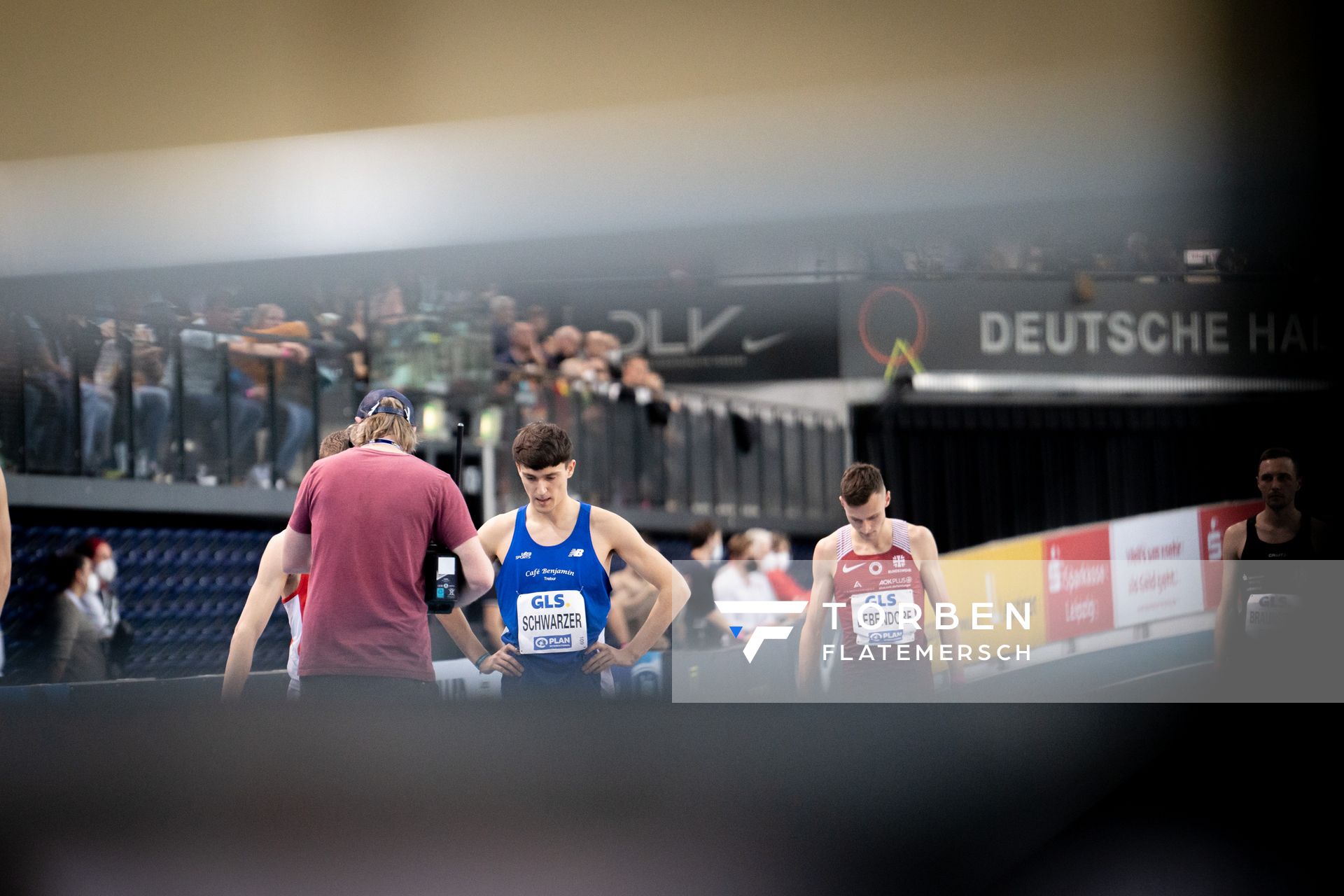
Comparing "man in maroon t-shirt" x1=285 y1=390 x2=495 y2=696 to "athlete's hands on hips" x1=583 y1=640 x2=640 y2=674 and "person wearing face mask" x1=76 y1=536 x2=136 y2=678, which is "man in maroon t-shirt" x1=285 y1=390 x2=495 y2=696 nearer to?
"athlete's hands on hips" x1=583 y1=640 x2=640 y2=674

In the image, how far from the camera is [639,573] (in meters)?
2.54

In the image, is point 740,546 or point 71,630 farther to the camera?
point 740,546

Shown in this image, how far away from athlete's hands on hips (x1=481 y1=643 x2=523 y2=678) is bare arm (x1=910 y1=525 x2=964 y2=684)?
72 cm

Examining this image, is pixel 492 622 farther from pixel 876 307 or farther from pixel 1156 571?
pixel 1156 571

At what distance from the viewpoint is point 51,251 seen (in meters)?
2.16

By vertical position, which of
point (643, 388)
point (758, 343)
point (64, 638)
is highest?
point (758, 343)

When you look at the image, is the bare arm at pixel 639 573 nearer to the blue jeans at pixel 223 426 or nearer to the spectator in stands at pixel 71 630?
the spectator in stands at pixel 71 630

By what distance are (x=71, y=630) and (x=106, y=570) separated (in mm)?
502

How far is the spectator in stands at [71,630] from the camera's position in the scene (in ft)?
16.2

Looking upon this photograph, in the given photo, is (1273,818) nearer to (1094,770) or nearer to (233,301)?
(1094,770)

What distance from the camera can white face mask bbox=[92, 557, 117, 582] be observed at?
541 cm

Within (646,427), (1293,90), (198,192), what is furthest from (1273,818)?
(646,427)

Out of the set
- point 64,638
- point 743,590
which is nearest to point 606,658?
point 743,590

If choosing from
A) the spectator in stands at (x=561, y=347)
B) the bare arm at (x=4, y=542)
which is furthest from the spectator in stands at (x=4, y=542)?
the spectator in stands at (x=561, y=347)
